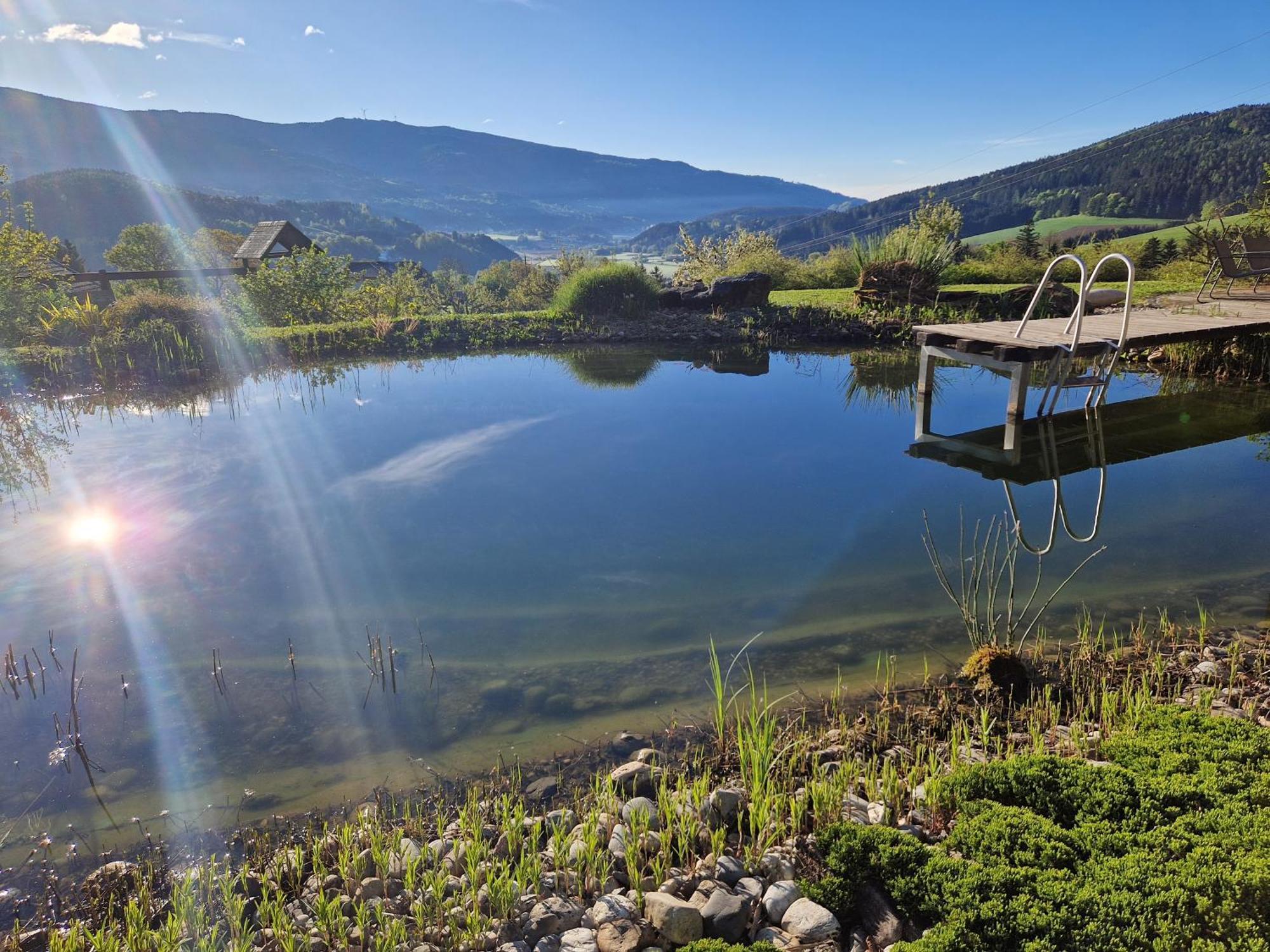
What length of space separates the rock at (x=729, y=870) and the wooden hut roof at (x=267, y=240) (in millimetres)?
27717

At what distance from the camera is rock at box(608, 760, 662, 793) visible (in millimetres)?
2756

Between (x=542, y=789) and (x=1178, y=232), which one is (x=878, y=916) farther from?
(x=1178, y=232)

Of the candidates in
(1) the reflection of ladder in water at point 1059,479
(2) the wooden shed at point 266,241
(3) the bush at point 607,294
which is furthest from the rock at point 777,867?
(2) the wooden shed at point 266,241

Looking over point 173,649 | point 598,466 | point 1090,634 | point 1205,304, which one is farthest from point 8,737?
point 1205,304

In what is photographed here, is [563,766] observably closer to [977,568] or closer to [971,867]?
[971,867]

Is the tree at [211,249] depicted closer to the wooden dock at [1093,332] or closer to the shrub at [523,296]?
the shrub at [523,296]

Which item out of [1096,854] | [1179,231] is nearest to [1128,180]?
[1179,231]

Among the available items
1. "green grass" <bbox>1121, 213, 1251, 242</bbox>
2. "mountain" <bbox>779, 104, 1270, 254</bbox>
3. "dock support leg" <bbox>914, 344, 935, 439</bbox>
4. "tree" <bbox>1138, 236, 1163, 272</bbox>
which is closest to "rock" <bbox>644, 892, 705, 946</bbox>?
"dock support leg" <bbox>914, 344, 935, 439</bbox>

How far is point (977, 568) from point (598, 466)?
133 inches

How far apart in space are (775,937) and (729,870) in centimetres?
25

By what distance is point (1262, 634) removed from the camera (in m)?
3.67

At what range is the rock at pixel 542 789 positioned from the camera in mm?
2818

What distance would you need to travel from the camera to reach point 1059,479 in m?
6.03

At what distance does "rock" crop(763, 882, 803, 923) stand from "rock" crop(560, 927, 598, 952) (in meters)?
0.49
